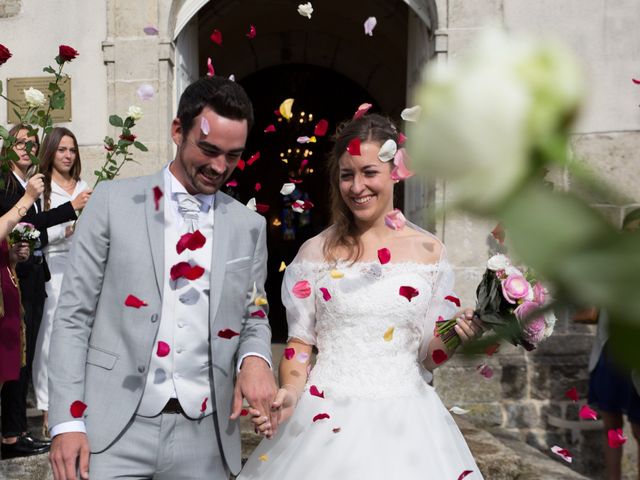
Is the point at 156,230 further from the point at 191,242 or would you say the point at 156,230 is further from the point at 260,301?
the point at 260,301

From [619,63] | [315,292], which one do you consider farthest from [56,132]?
[619,63]

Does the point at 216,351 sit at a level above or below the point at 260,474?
above

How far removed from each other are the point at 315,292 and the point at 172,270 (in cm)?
83

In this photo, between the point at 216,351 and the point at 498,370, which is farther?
the point at 498,370

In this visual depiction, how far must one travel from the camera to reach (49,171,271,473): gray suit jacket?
7.44ft

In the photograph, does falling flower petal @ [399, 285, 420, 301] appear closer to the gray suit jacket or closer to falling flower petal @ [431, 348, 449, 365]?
falling flower petal @ [431, 348, 449, 365]

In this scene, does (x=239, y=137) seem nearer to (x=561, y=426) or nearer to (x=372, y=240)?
(x=372, y=240)

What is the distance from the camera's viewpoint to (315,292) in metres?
3.04

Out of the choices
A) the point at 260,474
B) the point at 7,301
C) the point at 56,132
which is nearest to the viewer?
the point at 260,474

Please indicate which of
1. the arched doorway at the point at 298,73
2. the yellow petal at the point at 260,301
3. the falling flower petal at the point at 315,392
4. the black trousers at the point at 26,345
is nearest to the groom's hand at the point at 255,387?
the yellow petal at the point at 260,301

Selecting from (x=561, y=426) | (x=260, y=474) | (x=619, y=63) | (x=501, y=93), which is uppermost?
(x=619, y=63)

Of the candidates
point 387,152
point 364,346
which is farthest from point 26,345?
point 387,152

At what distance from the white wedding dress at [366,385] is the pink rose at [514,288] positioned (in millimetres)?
572

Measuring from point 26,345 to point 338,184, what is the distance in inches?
106
